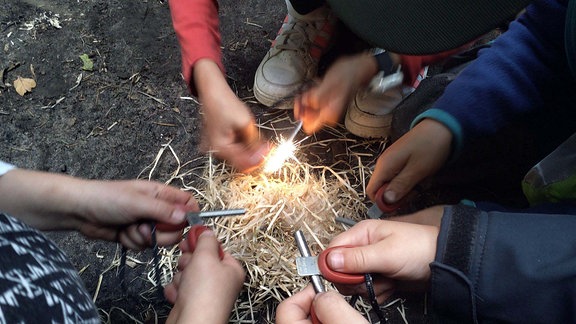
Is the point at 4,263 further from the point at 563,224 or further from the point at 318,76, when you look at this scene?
the point at 318,76

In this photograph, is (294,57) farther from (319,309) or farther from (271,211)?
(319,309)

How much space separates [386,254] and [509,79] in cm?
75

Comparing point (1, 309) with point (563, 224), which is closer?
point (1, 309)

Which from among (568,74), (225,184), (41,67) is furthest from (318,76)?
(41,67)

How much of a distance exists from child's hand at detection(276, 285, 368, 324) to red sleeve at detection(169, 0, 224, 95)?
0.93 metres

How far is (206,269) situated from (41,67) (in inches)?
59.6

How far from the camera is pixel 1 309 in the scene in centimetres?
A: 66

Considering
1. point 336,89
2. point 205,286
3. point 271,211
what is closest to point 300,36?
point 336,89

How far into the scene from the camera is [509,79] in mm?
1392

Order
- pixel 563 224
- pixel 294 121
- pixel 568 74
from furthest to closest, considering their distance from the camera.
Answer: pixel 294 121 → pixel 568 74 → pixel 563 224

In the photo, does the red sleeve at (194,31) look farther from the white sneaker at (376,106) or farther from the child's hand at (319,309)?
the child's hand at (319,309)

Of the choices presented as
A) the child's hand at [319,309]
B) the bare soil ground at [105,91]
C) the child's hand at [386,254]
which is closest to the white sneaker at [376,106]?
the bare soil ground at [105,91]

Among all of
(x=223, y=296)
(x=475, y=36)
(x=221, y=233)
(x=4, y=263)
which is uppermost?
(x=475, y=36)

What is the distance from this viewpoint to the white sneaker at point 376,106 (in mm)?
1810
